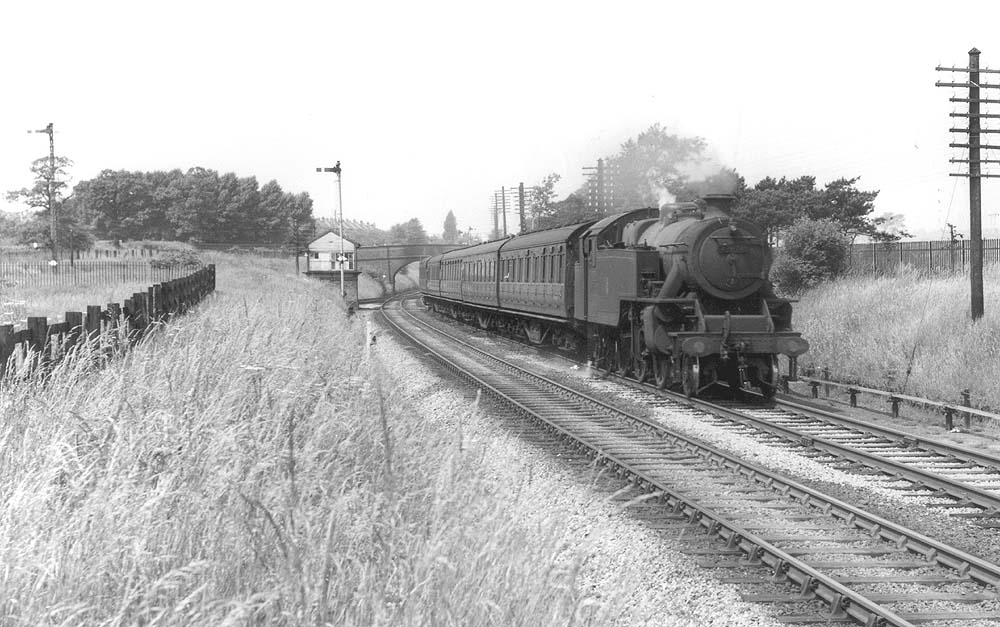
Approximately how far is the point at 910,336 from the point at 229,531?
16254 millimetres

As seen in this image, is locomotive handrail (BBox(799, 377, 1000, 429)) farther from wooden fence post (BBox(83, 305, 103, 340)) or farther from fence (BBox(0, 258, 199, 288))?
fence (BBox(0, 258, 199, 288))

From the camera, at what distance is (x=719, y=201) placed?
15703 mm

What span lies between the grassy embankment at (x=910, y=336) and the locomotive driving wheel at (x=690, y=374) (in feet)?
12.7

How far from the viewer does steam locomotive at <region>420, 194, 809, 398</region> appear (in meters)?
14.4

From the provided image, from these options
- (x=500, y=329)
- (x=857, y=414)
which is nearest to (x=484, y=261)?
(x=500, y=329)

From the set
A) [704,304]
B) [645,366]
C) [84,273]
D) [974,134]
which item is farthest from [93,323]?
[84,273]

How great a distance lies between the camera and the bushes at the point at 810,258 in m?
27.8

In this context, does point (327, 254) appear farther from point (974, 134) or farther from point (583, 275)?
point (974, 134)

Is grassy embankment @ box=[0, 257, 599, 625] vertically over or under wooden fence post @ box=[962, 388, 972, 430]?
over

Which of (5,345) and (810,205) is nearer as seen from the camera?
(5,345)

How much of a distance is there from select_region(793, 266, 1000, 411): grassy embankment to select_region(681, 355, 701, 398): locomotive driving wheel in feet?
12.7

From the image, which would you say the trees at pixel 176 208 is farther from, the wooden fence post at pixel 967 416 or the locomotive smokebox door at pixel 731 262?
the wooden fence post at pixel 967 416

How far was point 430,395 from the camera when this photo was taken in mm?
15906

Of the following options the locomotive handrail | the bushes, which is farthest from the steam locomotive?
A: the bushes
